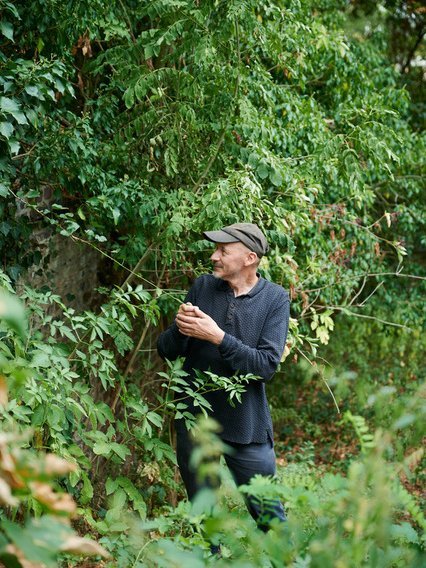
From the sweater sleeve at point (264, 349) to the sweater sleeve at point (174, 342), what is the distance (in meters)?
0.30

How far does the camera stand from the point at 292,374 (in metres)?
9.07

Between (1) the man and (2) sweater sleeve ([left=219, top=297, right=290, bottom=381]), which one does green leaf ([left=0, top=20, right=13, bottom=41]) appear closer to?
(1) the man

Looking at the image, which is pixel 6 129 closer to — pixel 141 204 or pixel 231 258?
pixel 141 204

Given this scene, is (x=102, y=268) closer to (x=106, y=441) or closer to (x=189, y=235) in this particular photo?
(x=189, y=235)

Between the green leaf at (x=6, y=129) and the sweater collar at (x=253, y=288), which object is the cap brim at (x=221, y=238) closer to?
the sweater collar at (x=253, y=288)

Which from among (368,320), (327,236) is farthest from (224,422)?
(368,320)

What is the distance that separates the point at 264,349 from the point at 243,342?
0.42 feet

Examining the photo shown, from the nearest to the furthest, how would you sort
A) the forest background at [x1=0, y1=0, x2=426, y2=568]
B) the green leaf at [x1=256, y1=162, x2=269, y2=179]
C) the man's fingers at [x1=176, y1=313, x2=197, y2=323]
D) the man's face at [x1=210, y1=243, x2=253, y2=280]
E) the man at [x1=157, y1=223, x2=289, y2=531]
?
the forest background at [x1=0, y1=0, x2=426, y2=568] < the man's fingers at [x1=176, y1=313, x2=197, y2=323] < the man at [x1=157, y1=223, x2=289, y2=531] < the man's face at [x1=210, y1=243, x2=253, y2=280] < the green leaf at [x1=256, y1=162, x2=269, y2=179]

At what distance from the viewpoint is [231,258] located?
3.98 m

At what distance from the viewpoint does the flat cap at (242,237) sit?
156 inches

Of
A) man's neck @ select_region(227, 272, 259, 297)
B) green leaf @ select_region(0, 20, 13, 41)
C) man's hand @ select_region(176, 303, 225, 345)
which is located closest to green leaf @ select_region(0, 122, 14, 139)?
green leaf @ select_region(0, 20, 13, 41)

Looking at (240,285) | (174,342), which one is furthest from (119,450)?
(240,285)

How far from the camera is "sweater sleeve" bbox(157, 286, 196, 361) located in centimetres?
399

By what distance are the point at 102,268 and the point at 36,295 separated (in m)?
1.99
